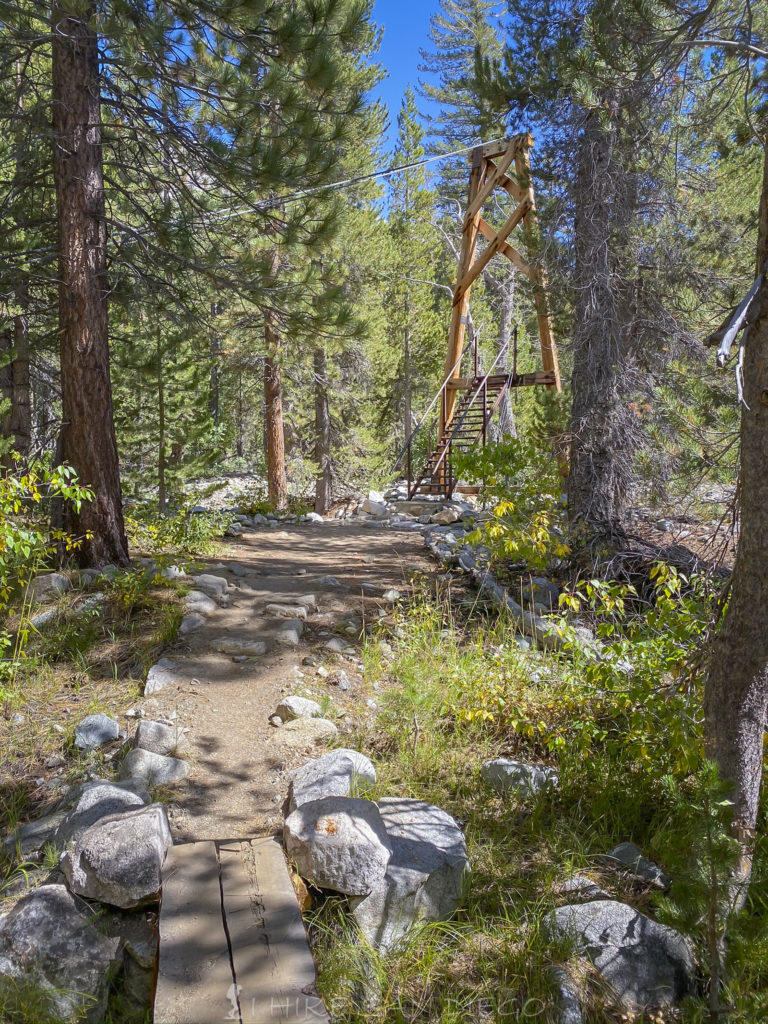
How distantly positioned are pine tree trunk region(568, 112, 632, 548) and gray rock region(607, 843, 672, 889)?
130 inches

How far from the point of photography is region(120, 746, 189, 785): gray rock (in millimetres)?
3428

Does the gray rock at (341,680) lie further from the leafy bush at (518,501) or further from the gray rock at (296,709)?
the leafy bush at (518,501)

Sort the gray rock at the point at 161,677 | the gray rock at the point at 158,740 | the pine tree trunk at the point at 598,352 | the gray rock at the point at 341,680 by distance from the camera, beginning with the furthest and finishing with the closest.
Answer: the pine tree trunk at the point at 598,352 < the gray rock at the point at 341,680 < the gray rock at the point at 161,677 < the gray rock at the point at 158,740

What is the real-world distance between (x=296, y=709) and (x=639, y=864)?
6.41ft

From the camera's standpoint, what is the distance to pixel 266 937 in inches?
92.8

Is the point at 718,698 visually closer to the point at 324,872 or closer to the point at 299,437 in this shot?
the point at 324,872

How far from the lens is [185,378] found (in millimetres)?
12617

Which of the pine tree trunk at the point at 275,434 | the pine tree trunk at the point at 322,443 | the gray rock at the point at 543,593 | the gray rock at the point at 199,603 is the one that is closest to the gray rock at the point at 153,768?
the gray rock at the point at 199,603

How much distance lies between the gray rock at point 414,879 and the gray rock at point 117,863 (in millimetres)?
775

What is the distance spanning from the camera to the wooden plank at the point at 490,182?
8.96 meters

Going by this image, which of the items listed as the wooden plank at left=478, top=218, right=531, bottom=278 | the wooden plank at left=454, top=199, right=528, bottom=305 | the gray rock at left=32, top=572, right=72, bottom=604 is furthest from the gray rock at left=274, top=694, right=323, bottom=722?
the wooden plank at left=454, top=199, right=528, bottom=305

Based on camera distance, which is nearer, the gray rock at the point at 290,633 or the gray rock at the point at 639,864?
the gray rock at the point at 639,864

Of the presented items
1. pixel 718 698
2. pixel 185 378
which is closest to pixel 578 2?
pixel 718 698

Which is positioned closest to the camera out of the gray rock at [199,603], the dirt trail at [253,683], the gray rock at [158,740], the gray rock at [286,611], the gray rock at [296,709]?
the dirt trail at [253,683]
